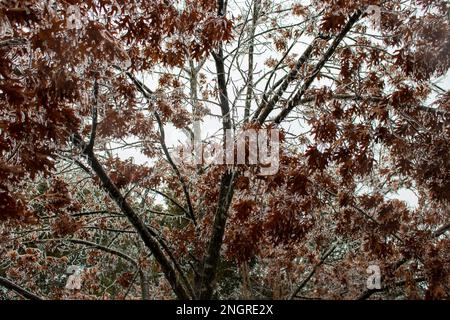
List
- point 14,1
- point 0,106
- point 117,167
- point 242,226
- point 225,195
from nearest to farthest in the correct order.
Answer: point 14,1 < point 0,106 < point 242,226 < point 225,195 < point 117,167

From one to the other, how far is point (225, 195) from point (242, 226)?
0.72m

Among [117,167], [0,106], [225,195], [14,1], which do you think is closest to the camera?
[14,1]

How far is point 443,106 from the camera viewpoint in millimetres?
3977

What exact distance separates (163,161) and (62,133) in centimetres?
303

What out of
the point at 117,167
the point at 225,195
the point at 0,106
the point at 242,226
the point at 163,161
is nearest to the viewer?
the point at 0,106

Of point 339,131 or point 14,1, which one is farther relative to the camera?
point 339,131

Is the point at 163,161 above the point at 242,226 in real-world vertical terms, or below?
above

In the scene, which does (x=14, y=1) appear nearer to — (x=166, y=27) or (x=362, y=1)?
(x=166, y=27)

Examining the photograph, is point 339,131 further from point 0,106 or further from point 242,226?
point 0,106

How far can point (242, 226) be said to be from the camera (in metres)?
4.49
